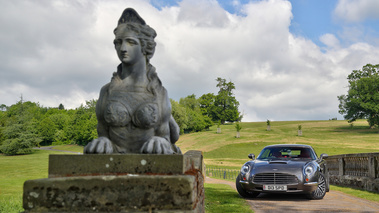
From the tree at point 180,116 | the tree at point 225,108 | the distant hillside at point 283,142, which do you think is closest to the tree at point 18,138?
the distant hillside at point 283,142

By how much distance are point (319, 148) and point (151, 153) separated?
4967 cm

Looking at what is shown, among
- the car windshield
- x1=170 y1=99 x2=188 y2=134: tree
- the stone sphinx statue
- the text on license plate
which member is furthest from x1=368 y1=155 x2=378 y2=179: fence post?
x1=170 y1=99 x2=188 y2=134: tree

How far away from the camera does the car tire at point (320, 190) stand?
980 centimetres

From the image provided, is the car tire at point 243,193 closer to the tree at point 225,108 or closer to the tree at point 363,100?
the tree at point 363,100

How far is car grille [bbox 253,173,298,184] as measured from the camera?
9.44 metres

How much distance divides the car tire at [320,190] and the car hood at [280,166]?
24.8 inches

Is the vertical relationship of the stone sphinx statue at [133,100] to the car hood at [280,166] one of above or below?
above

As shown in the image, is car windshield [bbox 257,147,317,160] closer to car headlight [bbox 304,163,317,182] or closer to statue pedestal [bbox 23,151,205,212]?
car headlight [bbox 304,163,317,182]

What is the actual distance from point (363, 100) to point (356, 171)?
6363 centimetres

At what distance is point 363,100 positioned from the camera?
7112 cm

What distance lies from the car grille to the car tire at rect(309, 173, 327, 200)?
2.72ft

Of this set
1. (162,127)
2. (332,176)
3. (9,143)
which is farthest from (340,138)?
(162,127)

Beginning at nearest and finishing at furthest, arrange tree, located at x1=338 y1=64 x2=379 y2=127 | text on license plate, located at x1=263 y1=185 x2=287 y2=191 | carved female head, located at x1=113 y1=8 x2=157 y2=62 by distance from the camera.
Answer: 1. carved female head, located at x1=113 y1=8 x2=157 y2=62
2. text on license plate, located at x1=263 y1=185 x2=287 y2=191
3. tree, located at x1=338 y1=64 x2=379 y2=127

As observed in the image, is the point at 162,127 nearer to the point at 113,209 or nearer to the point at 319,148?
the point at 113,209
